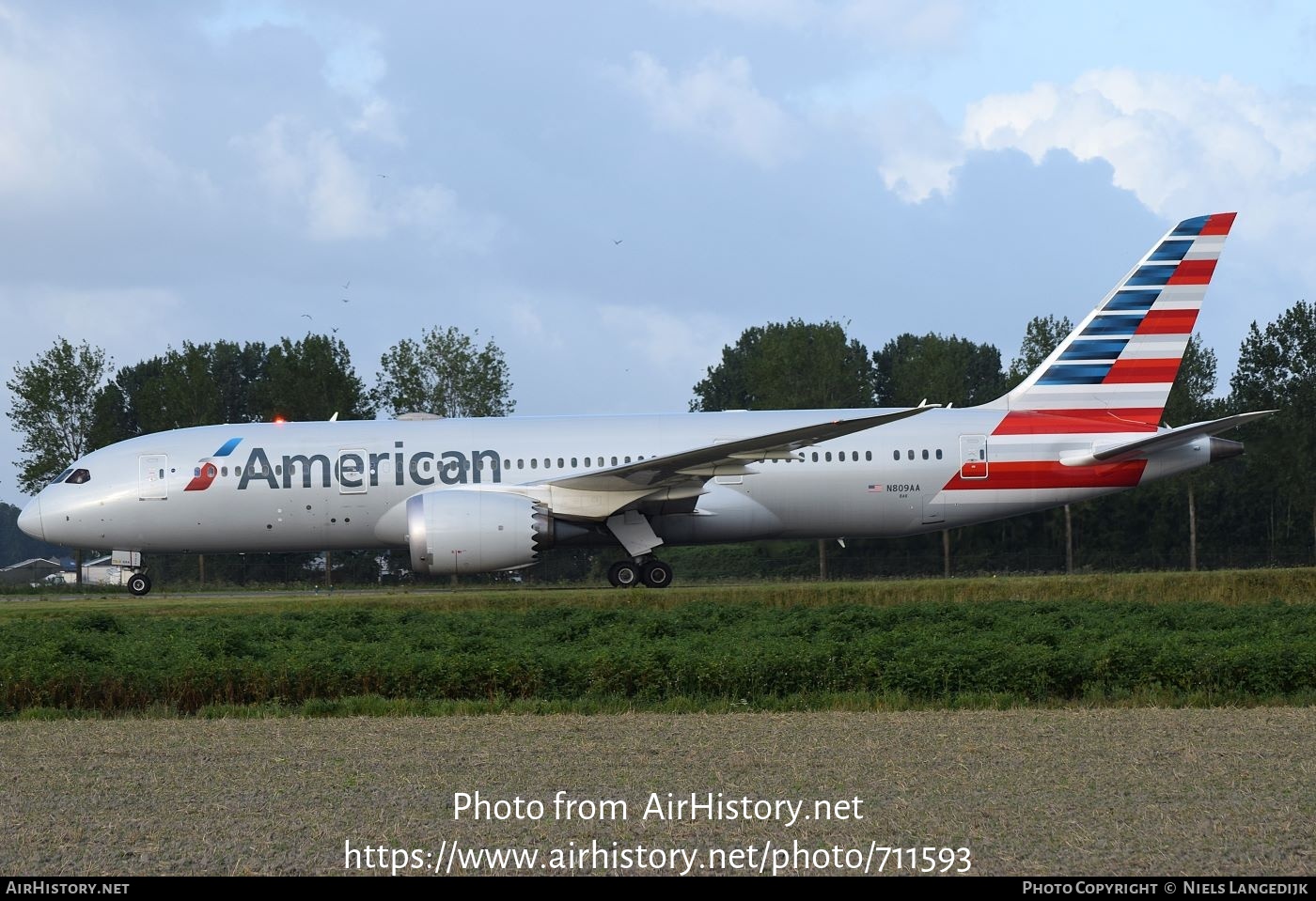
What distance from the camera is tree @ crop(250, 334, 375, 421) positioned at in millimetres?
39094

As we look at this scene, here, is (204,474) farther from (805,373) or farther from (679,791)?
(805,373)

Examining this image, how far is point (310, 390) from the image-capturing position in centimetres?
3928

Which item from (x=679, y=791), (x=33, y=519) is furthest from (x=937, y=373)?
(x=679, y=791)

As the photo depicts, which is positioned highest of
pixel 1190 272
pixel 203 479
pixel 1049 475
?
pixel 1190 272

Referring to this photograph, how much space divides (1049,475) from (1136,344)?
2674 millimetres

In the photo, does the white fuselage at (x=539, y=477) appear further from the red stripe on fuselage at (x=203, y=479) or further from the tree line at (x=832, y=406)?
the tree line at (x=832, y=406)

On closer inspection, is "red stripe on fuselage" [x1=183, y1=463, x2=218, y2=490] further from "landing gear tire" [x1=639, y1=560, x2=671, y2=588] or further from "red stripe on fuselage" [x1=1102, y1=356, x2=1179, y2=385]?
"red stripe on fuselage" [x1=1102, y1=356, x2=1179, y2=385]

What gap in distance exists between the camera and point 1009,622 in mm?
15039

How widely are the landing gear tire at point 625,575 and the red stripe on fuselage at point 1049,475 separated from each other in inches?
201

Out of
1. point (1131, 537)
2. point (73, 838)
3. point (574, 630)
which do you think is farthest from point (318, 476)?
point (1131, 537)

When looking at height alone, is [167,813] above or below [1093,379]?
below

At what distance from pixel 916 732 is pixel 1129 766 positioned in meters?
1.86

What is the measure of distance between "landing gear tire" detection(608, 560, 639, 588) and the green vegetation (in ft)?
19.6
